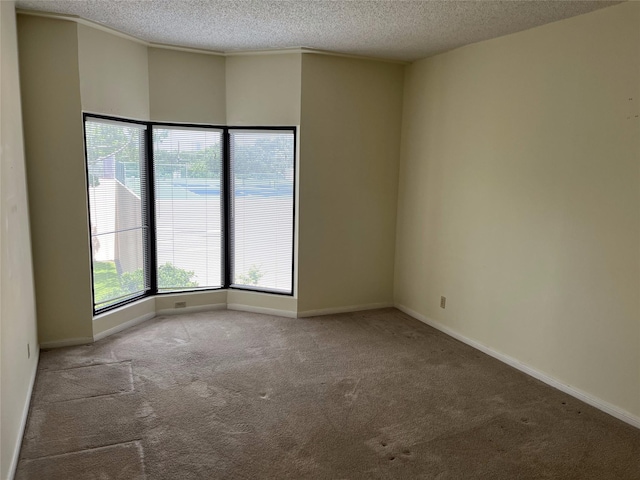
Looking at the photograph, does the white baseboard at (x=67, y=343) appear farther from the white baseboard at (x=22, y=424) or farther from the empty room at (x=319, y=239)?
the white baseboard at (x=22, y=424)

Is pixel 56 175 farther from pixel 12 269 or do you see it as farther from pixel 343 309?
pixel 343 309

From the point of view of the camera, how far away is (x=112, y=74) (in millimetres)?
4023

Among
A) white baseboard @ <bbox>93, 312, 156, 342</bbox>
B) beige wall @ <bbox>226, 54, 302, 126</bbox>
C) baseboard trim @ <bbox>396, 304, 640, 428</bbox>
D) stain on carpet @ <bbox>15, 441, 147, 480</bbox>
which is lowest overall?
stain on carpet @ <bbox>15, 441, 147, 480</bbox>

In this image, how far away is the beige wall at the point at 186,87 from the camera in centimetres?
445

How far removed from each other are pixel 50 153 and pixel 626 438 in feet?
14.7

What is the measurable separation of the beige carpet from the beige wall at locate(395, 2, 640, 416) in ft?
1.32

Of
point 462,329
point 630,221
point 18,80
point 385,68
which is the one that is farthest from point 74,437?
point 385,68

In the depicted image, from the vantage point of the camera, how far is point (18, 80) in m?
3.33

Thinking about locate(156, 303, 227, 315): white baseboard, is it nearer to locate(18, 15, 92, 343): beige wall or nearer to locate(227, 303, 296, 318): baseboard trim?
locate(227, 303, 296, 318): baseboard trim

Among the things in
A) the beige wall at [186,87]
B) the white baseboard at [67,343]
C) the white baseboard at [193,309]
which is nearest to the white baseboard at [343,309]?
the white baseboard at [193,309]

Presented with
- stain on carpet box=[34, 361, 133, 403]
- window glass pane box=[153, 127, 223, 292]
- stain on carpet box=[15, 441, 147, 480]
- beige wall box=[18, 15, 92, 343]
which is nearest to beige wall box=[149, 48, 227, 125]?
window glass pane box=[153, 127, 223, 292]

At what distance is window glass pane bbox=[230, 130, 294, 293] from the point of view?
4.77 m

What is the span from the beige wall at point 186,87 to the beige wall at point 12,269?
4.30 feet

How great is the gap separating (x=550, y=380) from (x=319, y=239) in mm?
2414
